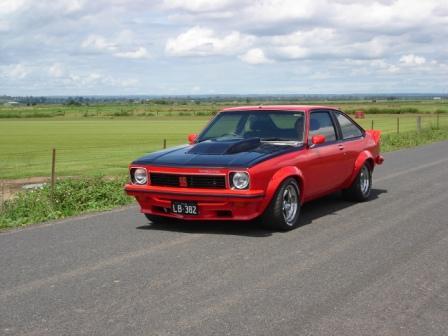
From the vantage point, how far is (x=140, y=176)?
789 centimetres

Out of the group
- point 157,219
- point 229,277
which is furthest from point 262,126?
point 229,277

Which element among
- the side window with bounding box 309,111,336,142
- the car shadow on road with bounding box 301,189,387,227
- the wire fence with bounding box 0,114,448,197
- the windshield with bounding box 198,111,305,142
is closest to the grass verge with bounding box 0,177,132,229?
the windshield with bounding box 198,111,305,142

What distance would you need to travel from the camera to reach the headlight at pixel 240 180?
7280 mm

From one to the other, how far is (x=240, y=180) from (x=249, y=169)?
0.17 metres

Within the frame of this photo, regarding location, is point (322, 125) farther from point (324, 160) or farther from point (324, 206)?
point (324, 206)

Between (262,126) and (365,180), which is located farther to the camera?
(365,180)

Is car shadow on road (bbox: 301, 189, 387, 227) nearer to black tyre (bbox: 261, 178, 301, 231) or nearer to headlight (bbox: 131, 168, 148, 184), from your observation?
black tyre (bbox: 261, 178, 301, 231)

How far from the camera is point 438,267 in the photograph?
6.01 m

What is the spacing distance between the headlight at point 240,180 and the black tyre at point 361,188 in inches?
120

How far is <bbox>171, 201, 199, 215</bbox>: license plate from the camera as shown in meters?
7.44

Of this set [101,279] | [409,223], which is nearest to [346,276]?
[101,279]

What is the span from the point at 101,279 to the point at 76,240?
1846 millimetres

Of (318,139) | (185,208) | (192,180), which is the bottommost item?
(185,208)

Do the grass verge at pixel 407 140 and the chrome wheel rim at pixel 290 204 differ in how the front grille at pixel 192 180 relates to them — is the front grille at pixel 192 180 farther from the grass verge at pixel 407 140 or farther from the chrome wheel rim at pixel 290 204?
the grass verge at pixel 407 140
